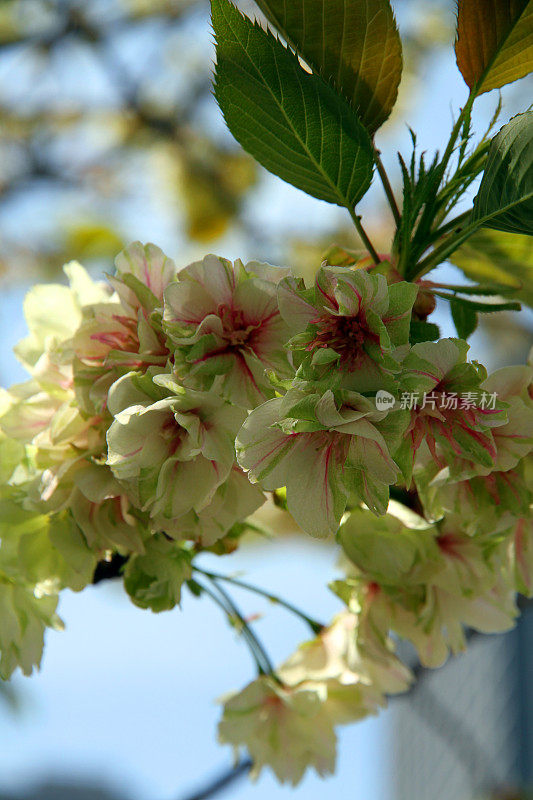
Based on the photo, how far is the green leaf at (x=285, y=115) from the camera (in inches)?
16.1

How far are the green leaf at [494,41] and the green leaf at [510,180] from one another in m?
0.08

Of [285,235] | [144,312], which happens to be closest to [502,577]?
[144,312]

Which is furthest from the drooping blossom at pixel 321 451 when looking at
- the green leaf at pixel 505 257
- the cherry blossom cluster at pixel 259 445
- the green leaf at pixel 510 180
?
the green leaf at pixel 505 257

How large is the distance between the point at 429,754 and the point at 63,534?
9.07m

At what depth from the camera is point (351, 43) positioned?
1.38 feet

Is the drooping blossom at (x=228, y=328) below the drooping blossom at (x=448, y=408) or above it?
above

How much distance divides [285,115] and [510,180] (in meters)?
0.13

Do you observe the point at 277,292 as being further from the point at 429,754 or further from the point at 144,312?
the point at 429,754

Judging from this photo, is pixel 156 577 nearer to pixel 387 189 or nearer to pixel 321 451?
pixel 321 451

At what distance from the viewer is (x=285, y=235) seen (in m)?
2.79

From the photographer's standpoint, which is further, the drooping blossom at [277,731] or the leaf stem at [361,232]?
the drooping blossom at [277,731]

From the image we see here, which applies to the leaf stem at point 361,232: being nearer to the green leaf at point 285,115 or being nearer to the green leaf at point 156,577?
the green leaf at point 285,115

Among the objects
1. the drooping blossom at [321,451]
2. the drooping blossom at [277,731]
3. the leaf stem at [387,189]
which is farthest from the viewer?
the drooping blossom at [277,731]

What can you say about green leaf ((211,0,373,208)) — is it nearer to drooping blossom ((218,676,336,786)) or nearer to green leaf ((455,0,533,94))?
green leaf ((455,0,533,94))
